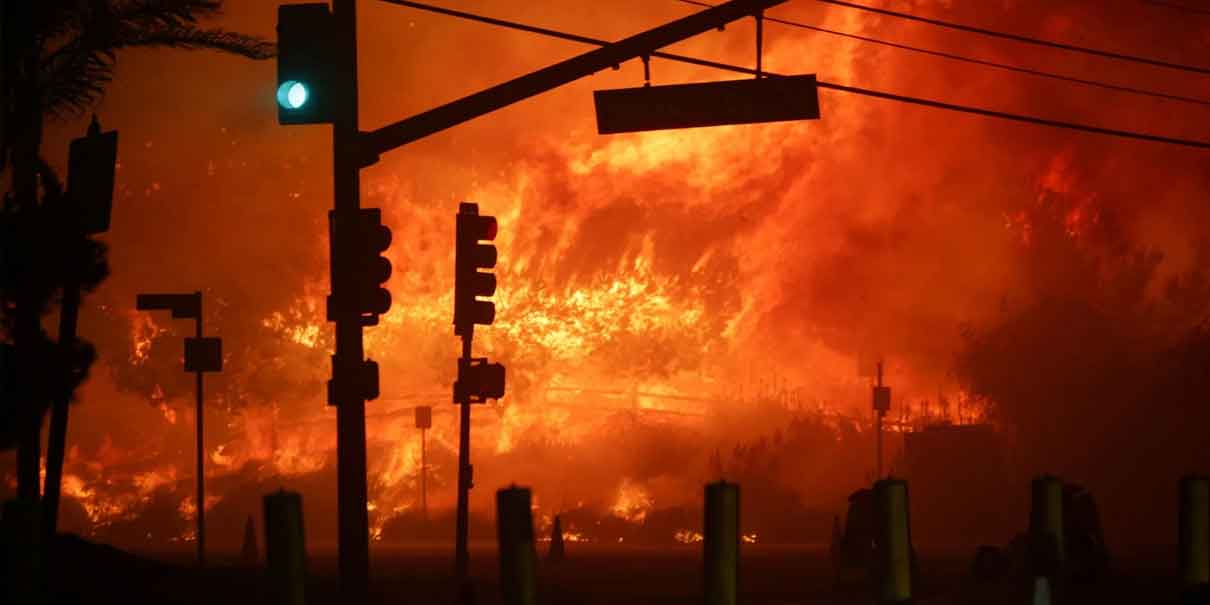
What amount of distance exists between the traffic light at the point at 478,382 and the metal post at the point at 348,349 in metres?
9.35

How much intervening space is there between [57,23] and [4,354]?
8.14 metres

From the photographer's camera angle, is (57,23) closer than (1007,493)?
Yes

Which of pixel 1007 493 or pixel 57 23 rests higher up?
pixel 57 23

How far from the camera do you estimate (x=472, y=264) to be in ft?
85.9

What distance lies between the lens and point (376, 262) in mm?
18453

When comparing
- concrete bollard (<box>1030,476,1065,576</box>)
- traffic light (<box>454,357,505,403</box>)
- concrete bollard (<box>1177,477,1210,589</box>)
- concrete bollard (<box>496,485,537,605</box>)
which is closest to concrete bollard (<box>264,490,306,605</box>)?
concrete bollard (<box>496,485,537,605</box>)

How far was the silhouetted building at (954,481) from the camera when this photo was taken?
222ft

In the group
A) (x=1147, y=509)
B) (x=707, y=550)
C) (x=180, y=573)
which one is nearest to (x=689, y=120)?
(x=707, y=550)

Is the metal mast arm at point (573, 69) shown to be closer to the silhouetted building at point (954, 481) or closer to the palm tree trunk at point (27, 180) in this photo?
the palm tree trunk at point (27, 180)

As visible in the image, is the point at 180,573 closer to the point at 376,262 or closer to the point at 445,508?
the point at 376,262

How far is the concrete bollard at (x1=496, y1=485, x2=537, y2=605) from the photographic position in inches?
490

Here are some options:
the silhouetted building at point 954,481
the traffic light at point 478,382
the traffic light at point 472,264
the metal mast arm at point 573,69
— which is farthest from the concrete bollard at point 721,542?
the silhouetted building at point 954,481

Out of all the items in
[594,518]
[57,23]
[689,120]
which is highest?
[57,23]

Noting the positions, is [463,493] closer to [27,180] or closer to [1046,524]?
[27,180]
